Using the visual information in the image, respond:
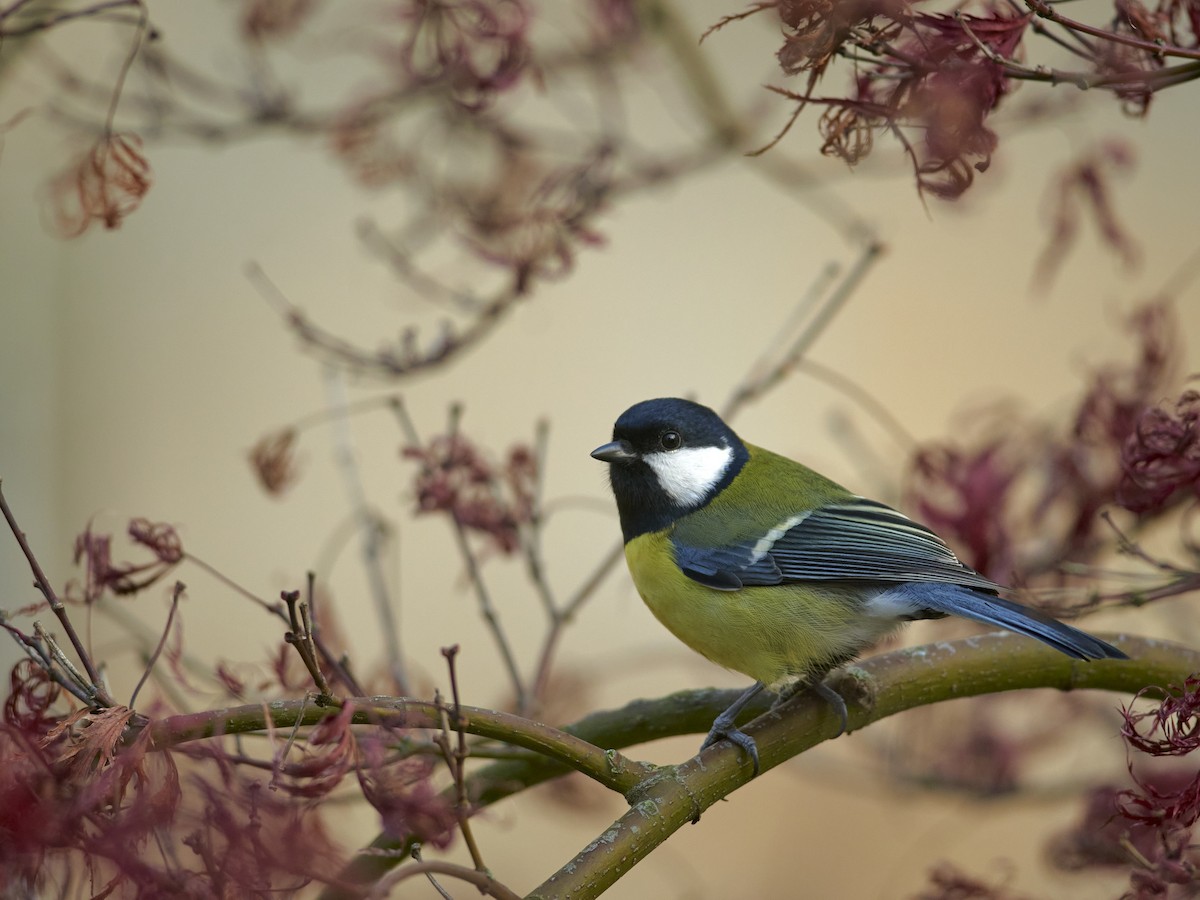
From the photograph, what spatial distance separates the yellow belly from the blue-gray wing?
0.02 m

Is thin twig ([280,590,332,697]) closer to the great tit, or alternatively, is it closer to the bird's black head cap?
the great tit

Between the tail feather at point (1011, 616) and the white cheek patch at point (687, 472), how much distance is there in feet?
1.24

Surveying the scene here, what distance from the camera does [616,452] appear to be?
1.82m

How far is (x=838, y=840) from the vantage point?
2932 millimetres

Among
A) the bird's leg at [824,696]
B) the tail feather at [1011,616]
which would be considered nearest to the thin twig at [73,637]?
the bird's leg at [824,696]

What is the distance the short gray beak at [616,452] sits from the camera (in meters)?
1.81

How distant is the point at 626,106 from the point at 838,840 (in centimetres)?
245

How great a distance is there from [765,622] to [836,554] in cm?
17

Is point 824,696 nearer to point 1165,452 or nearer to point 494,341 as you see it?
point 1165,452

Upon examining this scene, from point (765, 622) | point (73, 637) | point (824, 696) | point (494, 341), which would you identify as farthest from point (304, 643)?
point (494, 341)

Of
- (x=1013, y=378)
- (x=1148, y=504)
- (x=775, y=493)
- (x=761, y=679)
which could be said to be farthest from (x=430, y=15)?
→ (x=1013, y=378)

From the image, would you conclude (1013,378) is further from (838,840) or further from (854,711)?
(854,711)

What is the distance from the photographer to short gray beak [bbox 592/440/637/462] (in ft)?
5.94

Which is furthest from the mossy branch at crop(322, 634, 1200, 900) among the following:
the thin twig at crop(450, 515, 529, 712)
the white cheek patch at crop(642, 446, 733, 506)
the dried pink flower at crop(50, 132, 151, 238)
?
the dried pink flower at crop(50, 132, 151, 238)
